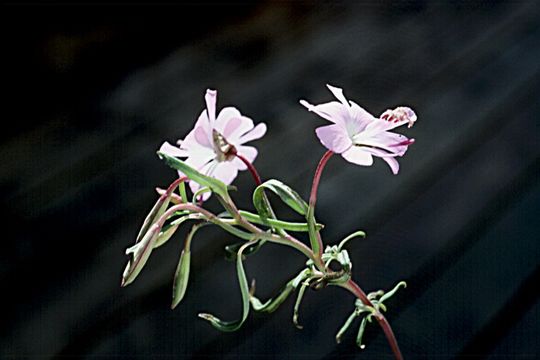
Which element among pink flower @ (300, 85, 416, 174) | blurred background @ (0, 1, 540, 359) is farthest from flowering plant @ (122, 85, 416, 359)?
blurred background @ (0, 1, 540, 359)

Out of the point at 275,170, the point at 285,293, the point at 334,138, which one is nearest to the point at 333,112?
the point at 334,138

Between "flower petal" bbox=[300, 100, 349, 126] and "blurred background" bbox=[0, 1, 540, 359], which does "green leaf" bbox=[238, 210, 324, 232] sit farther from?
"blurred background" bbox=[0, 1, 540, 359]

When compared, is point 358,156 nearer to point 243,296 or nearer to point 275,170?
point 243,296

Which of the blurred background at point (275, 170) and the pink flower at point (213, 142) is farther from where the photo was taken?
the blurred background at point (275, 170)

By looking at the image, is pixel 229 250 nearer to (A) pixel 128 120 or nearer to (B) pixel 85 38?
(A) pixel 128 120

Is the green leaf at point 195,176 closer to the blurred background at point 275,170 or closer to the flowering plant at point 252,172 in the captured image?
the flowering plant at point 252,172

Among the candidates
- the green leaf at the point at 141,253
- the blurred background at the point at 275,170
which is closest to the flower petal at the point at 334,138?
the green leaf at the point at 141,253

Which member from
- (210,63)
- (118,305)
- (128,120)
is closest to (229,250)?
(118,305)
